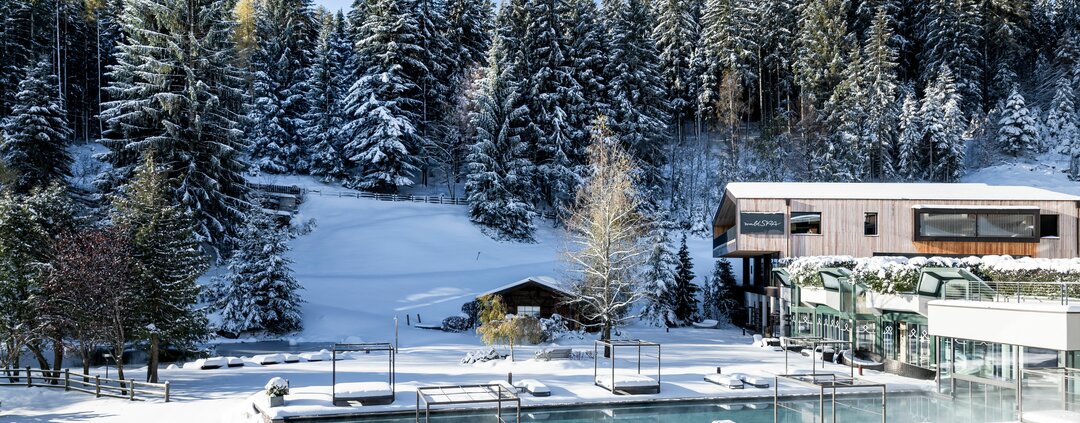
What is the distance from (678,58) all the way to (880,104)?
17184 millimetres

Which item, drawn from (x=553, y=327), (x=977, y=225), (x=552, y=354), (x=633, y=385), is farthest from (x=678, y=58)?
(x=633, y=385)

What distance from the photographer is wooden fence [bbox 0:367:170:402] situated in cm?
2142

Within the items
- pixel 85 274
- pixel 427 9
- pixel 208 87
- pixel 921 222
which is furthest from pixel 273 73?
pixel 921 222

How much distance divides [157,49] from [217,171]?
7.53 m

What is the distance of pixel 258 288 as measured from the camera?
3822 cm

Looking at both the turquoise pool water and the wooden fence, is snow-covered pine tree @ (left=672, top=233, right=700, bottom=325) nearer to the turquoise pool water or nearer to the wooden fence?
the turquoise pool water

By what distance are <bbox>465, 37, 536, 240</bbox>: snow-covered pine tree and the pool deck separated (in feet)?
64.5

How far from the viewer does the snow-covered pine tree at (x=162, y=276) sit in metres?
24.2

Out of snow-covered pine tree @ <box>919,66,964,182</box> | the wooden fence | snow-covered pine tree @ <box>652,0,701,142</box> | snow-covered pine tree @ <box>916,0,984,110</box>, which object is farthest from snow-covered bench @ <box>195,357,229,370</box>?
snow-covered pine tree @ <box>916,0,984,110</box>

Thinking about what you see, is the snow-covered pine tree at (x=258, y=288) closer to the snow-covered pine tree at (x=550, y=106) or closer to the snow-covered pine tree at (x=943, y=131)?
the snow-covered pine tree at (x=550, y=106)

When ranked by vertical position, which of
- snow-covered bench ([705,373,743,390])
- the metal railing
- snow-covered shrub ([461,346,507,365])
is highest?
the metal railing

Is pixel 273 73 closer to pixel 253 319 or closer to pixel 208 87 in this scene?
pixel 208 87

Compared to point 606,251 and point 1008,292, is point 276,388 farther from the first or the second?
point 1008,292

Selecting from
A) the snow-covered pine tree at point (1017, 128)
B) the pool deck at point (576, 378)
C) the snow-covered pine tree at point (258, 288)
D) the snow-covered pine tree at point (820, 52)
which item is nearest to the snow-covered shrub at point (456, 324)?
the pool deck at point (576, 378)
